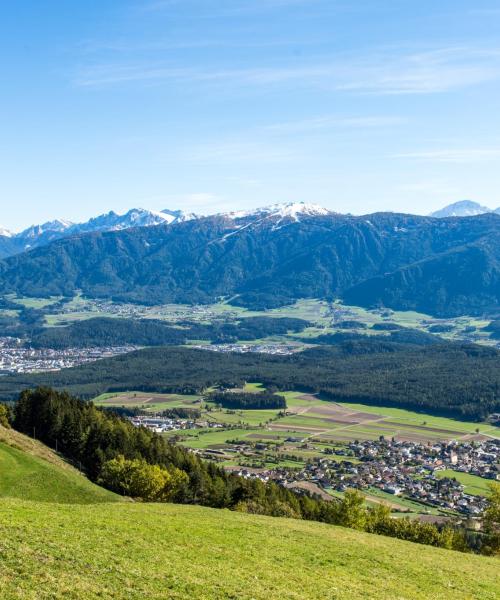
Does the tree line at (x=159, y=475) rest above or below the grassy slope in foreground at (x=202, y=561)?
below

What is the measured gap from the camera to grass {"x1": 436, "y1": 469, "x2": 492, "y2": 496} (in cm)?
11225

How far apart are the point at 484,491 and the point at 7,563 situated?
346ft

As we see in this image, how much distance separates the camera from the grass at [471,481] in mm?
112250

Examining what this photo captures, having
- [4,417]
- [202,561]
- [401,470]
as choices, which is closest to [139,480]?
[4,417]

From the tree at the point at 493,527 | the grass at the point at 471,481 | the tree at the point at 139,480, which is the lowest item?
the grass at the point at 471,481

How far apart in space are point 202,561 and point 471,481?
10443 centimetres

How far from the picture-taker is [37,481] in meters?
53.4

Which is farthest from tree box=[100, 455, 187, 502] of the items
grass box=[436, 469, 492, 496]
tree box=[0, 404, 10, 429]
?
grass box=[436, 469, 492, 496]

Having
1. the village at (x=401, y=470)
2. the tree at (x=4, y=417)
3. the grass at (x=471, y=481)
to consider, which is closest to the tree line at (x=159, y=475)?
the tree at (x=4, y=417)

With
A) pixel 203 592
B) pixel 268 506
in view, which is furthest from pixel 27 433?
pixel 203 592

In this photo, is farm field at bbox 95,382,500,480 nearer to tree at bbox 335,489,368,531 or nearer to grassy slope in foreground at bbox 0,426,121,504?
tree at bbox 335,489,368,531

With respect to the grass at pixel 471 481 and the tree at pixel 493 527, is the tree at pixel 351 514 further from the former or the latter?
the grass at pixel 471 481

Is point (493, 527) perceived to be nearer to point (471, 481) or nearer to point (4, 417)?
point (4, 417)

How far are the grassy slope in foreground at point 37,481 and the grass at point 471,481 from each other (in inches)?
3021
